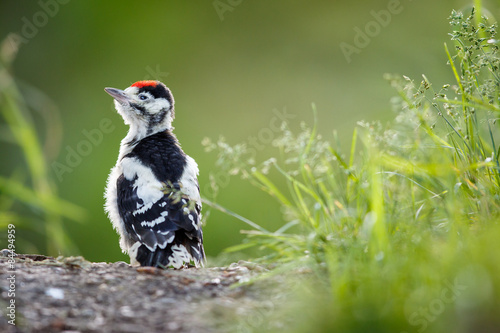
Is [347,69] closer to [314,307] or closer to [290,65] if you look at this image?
[290,65]

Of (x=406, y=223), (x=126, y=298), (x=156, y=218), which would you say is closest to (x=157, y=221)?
(x=156, y=218)

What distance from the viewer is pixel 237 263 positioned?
3.20 meters

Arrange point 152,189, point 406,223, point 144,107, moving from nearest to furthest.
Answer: point 406,223 < point 152,189 < point 144,107

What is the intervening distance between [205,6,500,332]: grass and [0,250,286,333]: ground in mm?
179

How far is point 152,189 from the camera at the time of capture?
3.88 meters

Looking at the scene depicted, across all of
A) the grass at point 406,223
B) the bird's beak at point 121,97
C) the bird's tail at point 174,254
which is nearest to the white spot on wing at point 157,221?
the bird's tail at point 174,254

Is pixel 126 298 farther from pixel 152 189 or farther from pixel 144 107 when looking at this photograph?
pixel 144 107

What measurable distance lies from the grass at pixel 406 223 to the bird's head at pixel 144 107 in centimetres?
216

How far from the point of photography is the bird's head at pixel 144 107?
15.8 feet

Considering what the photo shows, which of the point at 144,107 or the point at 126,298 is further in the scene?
the point at 144,107

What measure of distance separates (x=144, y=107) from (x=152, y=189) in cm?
115

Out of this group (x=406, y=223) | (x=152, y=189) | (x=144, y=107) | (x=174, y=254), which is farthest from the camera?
(x=144, y=107)

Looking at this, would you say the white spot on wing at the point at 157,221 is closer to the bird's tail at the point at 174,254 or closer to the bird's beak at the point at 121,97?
the bird's tail at the point at 174,254

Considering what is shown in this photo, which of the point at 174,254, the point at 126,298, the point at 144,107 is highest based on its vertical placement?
the point at 144,107
